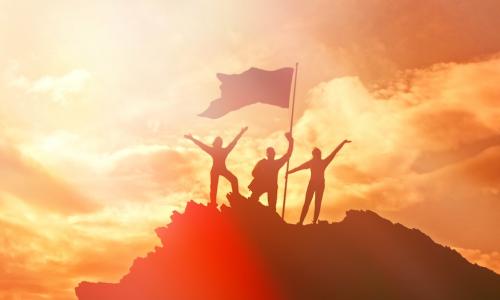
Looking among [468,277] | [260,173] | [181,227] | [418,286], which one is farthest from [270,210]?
[468,277]

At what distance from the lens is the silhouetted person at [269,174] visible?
30.3 metres

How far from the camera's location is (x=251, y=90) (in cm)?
3506

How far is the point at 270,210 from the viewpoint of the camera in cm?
3100

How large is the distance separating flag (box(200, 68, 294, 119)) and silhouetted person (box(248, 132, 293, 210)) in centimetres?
395

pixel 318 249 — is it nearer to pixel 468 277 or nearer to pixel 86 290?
pixel 468 277

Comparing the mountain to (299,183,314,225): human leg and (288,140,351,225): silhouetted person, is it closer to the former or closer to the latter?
(299,183,314,225): human leg

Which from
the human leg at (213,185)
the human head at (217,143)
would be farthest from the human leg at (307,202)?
the human head at (217,143)

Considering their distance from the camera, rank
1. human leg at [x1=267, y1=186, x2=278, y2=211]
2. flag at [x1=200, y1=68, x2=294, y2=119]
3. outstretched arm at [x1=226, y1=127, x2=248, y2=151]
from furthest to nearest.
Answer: flag at [x1=200, y1=68, x2=294, y2=119]
human leg at [x1=267, y1=186, x2=278, y2=211]
outstretched arm at [x1=226, y1=127, x2=248, y2=151]

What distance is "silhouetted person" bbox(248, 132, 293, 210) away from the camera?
99.3 ft

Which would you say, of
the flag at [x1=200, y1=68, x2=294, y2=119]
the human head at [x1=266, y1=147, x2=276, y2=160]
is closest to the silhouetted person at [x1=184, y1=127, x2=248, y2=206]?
the human head at [x1=266, y1=147, x2=276, y2=160]

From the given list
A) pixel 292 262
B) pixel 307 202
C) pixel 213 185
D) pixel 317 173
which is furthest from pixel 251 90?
pixel 292 262

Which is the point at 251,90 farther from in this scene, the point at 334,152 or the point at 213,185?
the point at 334,152

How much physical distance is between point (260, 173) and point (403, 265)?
7136 millimetres

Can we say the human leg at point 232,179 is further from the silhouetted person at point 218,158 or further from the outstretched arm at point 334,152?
the outstretched arm at point 334,152
